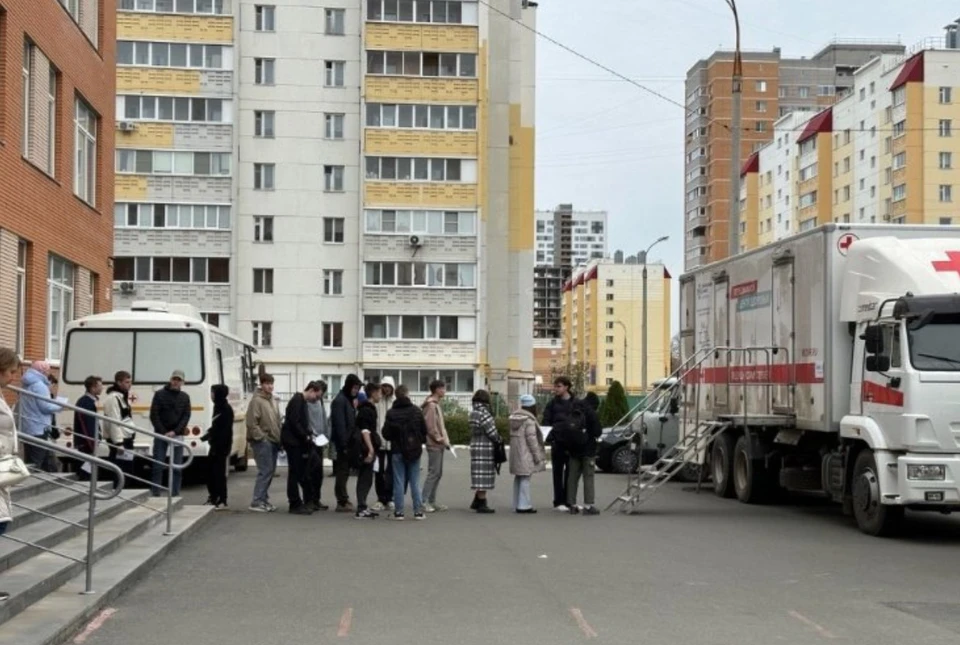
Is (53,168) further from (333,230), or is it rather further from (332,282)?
(333,230)

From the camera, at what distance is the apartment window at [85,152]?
25.8 meters

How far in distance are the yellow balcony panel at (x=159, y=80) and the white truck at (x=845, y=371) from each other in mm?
43248

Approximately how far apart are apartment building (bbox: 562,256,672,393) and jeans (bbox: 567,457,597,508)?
5508 inches

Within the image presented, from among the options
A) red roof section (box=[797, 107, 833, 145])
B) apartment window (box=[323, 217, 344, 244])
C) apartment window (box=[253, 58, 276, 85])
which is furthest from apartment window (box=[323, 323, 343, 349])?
red roof section (box=[797, 107, 833, 145])

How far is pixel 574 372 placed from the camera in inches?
4360

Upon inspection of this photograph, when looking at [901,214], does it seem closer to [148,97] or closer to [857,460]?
[148,97]

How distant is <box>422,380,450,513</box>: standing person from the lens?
1958 centimetres

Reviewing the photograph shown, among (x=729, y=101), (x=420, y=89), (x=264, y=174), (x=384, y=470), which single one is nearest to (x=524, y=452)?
(x=384, y=470)

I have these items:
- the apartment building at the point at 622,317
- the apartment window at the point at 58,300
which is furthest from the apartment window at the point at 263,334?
the apartment building at the point at 622,317

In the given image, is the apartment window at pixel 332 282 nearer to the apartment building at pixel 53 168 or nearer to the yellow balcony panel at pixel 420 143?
the yellow balcony panel at pixel 420 143

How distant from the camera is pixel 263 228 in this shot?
62.7 m

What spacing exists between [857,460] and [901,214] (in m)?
74.5

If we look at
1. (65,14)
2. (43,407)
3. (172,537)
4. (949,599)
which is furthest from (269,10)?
(949,599)

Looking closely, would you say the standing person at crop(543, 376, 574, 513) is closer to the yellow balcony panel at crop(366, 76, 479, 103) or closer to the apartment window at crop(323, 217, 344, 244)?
the yellow balcony panel at crop(366, 76, 479, 103)
